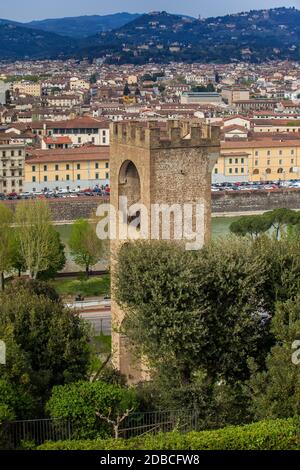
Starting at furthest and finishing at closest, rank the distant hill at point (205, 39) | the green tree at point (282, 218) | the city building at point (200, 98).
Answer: the distant hill at point (205, 39) < the city building at point (200, 98) < the green tree at point (282, 218)

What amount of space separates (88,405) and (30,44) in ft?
436

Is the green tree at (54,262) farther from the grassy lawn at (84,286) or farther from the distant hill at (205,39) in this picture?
the distant hill at (205,39)

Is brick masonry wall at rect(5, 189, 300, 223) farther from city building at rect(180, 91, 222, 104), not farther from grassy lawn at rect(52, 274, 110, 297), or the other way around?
city building at rect(180, 91, 222, 104)

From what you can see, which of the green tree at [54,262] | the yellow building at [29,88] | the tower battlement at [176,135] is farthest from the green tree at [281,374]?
the yellow building at [29,88]

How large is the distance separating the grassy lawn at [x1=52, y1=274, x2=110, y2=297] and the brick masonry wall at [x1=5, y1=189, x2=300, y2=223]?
7.93 m

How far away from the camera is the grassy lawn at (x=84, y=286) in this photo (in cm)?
1331

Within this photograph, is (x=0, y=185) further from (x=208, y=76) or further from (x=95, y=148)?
(x=208, y=76)

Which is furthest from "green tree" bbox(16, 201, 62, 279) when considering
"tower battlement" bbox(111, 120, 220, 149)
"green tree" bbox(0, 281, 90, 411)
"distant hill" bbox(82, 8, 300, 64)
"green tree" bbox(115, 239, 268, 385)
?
"distant hill" bbox(82, 8, 300, 64)

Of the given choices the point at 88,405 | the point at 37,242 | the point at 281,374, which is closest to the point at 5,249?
the point at 37,242

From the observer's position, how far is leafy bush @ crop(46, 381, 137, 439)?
5.60 meters

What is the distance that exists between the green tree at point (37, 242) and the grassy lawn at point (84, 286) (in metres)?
0.36

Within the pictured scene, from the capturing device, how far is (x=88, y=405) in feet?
18.5

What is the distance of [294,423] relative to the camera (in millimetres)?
5203
